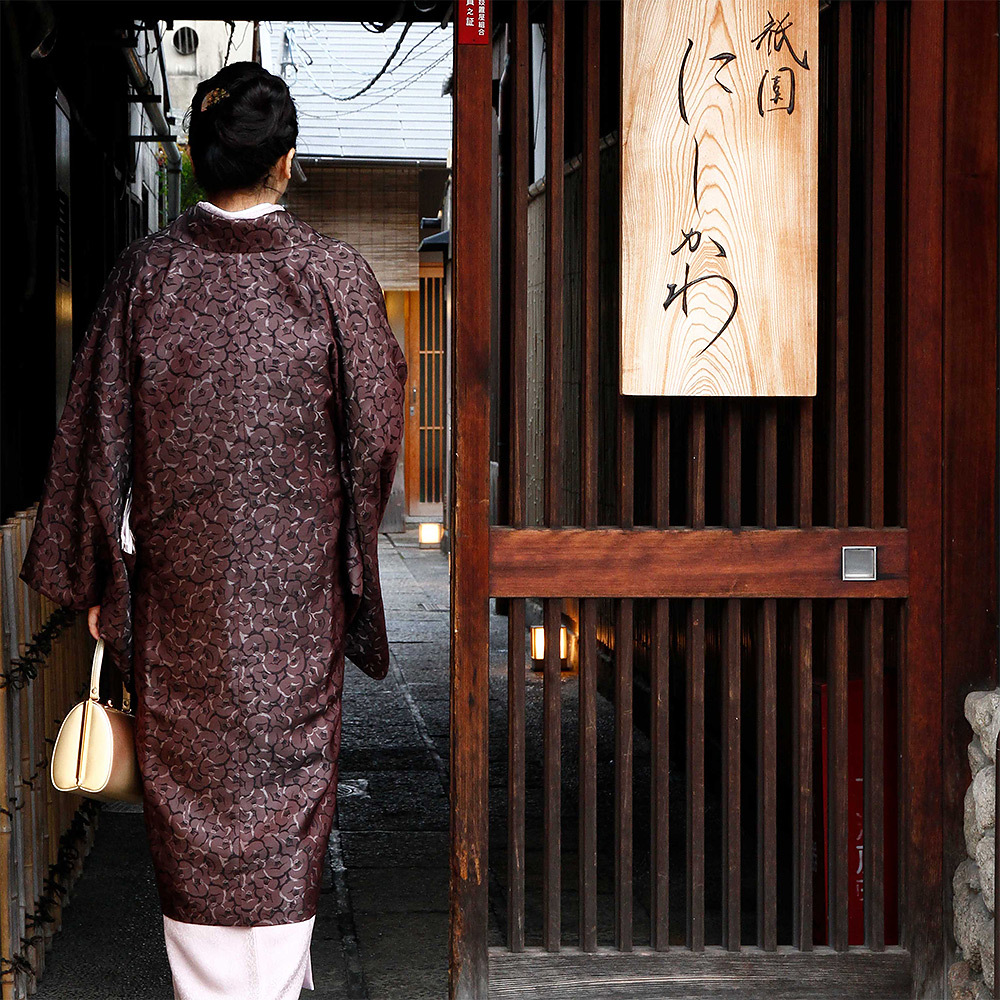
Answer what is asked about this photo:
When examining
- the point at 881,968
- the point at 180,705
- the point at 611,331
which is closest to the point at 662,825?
the point at 881,968

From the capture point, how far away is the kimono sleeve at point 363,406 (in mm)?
3283

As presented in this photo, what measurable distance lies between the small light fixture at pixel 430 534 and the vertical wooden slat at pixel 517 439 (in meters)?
12.6

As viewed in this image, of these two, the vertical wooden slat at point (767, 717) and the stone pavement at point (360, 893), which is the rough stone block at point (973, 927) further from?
the stone pavement at point (360, 893)

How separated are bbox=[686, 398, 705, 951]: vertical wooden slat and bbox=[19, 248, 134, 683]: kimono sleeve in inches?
61.9

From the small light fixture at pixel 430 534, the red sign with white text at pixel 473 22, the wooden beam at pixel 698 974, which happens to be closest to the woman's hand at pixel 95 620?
A: the wooden beam at pixel 698 974

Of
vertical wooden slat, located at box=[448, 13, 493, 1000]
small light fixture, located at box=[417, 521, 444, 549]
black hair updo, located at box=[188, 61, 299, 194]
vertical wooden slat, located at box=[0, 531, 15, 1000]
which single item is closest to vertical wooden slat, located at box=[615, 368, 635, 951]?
vertical wooden slat, located at box=[448, 13, 493, 1000]

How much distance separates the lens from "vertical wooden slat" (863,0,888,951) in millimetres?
3803

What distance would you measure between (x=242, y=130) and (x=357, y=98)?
15403mm

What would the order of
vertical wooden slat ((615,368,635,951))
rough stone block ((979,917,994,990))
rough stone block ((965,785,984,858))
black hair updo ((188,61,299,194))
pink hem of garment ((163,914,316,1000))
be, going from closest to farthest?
black hair updo ((188,61,299,194)) < pink hem of garment ((163,914,316,1000)) < rough stone block ((979,917,994,990)) < rough stone block ((965,785,984,858)) < vertical wooden slat ((615,368,635,951))

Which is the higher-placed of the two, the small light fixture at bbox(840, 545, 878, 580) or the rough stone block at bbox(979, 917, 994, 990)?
the small light fixture at bbox(840, 545, 878, 580)

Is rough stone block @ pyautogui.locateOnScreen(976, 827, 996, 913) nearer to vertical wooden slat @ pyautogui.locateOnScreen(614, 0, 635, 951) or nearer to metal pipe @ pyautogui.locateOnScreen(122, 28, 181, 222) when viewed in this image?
vertical wooden slat @ pyautogui.locateOnScreen(614, 0, 635, 951)

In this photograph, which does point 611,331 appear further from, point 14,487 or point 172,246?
point 172,246

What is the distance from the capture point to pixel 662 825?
12.6 feet

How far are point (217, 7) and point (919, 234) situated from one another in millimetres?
3809
